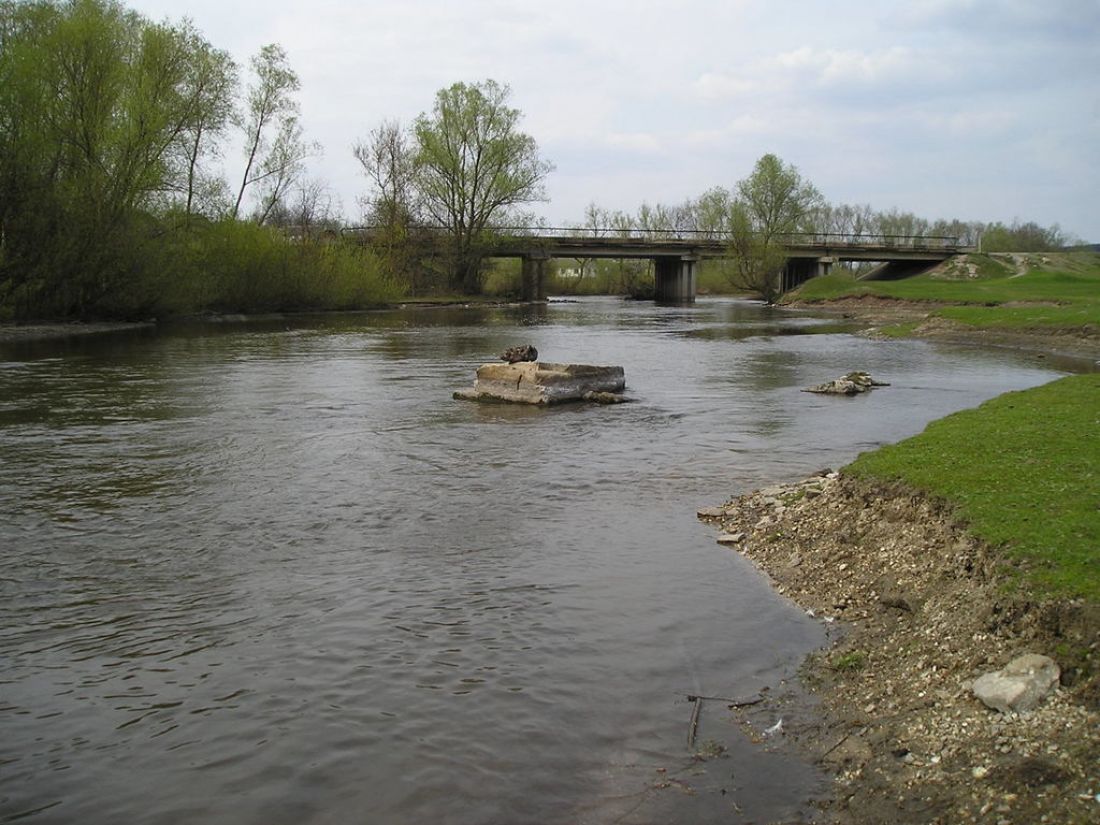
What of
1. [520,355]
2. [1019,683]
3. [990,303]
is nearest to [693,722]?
[1019,683]

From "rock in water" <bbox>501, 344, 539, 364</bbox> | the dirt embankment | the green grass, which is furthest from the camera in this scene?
"rock in water" <bbox>501, 344, 539, 364</bbox>

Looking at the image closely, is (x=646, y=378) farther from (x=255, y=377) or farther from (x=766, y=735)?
(x=766, y=735)

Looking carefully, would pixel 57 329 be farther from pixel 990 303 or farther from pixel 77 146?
pixel 990 303

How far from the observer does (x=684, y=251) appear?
9738 cm

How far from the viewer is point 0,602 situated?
8203 millimetres

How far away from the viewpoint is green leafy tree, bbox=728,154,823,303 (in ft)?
282

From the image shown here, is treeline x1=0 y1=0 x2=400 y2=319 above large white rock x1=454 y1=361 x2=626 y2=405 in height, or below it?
above

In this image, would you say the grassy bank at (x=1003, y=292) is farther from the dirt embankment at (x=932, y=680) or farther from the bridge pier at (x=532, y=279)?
the dirt embankment at (x=932, y=680)

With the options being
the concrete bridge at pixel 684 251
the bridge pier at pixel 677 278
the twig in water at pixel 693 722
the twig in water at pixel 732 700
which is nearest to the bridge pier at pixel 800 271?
the concrete bridge at pixel 684 251

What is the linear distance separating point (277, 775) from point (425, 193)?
84.9 m

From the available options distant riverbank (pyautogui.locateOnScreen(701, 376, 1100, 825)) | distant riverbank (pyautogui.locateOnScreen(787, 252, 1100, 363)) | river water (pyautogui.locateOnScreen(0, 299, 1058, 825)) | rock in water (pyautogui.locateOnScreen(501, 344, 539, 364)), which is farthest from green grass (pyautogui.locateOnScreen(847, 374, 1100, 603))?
distant riverbank (pyautogui.locateOnScreen(787, 252, 1100, 363))

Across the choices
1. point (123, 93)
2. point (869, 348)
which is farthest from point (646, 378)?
point (123, 93)

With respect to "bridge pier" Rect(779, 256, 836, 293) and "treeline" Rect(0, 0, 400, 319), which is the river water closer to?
"treeline" Rect(0, 0, 400, 319)

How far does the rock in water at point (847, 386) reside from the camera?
23.7 metres
